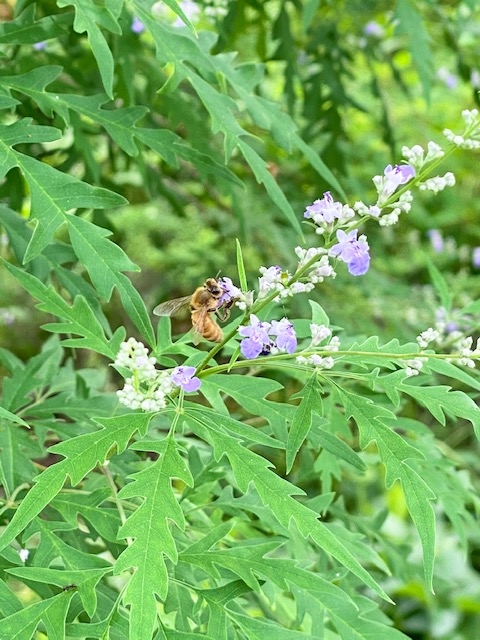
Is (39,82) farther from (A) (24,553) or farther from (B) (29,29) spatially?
(A) (24,553)

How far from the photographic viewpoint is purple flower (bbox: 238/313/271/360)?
0.77m

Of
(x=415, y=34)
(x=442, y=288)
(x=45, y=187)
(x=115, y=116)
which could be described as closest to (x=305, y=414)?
(x=45, y=187)

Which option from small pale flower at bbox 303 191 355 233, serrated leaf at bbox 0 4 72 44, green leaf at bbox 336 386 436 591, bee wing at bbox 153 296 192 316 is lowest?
green leaf at bbox 336 386 436 591

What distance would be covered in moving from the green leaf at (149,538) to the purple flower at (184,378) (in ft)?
0.19

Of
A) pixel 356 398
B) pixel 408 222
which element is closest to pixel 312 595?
pixel 356 398

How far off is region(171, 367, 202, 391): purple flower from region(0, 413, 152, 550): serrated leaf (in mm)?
50

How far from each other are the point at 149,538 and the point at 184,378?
0.14 m

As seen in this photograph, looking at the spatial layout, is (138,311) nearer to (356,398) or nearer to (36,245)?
(36,245)

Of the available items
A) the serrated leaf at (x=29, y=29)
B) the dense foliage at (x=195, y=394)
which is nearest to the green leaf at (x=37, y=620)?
the dense foliage at (x=195, y=394)

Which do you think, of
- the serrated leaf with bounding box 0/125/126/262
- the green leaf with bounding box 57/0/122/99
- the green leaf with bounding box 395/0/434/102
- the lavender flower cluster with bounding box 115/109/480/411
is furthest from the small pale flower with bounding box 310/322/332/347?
the green leaf with bounding box 395/0/434/102

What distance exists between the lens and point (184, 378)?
0.78 meters

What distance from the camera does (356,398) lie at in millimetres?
800

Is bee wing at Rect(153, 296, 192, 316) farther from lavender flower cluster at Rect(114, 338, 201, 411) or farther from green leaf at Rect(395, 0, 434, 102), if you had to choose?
green leaf at Rect(395, 0, 434, 102)

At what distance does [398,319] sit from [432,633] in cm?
108
